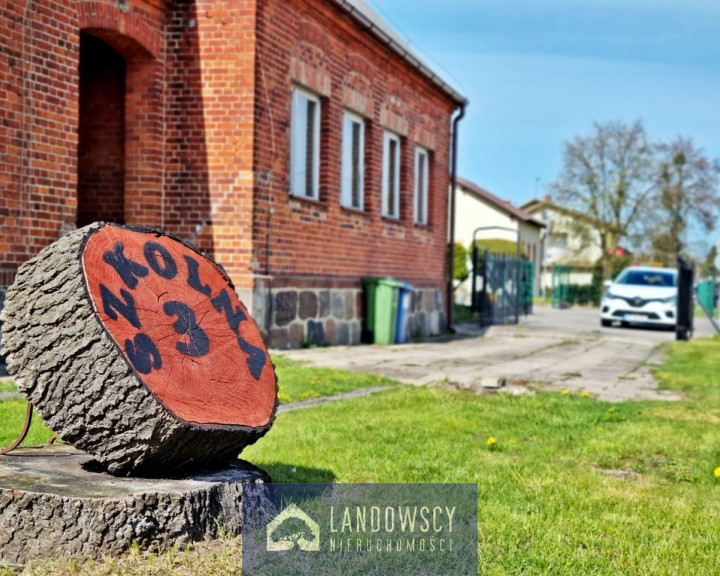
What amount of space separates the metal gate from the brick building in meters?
6.72

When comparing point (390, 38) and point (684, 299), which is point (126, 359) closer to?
point (390, 38)

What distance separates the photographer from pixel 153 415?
10.7 feet

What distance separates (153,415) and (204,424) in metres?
0.22

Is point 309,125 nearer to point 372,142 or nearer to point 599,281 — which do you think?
point 372,142

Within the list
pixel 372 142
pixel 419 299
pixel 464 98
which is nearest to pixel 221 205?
pixel 372 142

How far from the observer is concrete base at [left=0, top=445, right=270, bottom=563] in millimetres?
3082

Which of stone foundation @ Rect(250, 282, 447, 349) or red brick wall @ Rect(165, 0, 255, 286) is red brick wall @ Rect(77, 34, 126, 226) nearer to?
red brick wall @ Rect(165, 0, 255, 286)

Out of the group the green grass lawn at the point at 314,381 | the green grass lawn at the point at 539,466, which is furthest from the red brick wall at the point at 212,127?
the green grass lawn at the point at 539,466

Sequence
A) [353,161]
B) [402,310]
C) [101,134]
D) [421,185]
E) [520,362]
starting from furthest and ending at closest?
[421,185] < [353,161] < [402,310] < [520,362] < [101,134]

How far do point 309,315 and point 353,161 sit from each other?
3.24 metres

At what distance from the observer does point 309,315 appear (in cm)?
1236

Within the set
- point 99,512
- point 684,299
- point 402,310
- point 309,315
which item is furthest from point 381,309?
point 99,512

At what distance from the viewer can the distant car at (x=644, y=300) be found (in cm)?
2173

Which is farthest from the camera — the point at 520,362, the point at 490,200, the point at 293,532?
the point at 490,200
